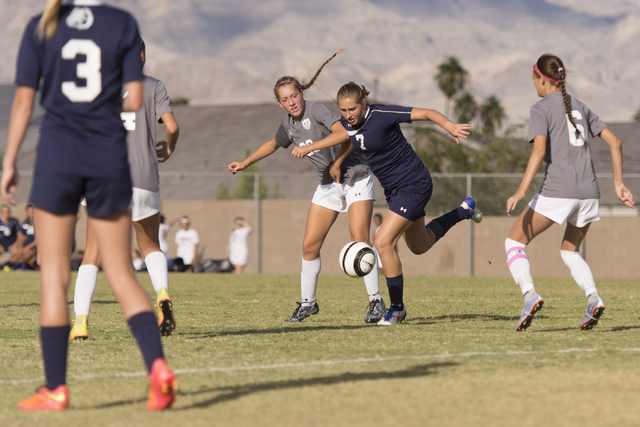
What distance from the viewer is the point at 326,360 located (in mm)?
4789

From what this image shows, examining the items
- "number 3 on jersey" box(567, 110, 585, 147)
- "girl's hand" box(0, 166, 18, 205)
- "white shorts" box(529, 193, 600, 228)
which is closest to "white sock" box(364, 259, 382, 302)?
"white shorts" box(529, 193, 600, 228)

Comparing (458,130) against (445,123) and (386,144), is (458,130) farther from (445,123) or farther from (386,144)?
(386,144)

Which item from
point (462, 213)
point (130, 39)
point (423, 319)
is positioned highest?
point (130, 39)

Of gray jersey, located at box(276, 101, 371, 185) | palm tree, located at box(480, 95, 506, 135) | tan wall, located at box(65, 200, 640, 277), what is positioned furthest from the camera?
palm tree, located at box(480, 95, 506, 135)

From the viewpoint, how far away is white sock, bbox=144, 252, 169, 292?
19.5ft

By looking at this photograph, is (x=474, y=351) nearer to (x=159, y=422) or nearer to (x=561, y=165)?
(x=561, y=165)

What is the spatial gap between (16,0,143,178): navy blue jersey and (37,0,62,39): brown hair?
0.03 meters

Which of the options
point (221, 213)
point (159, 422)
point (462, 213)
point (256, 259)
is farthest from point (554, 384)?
point (221, 213)

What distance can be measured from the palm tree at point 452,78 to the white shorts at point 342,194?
6854cm

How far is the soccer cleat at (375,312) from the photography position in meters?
6.95

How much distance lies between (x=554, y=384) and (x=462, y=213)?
3.90m

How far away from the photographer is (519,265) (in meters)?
6.19

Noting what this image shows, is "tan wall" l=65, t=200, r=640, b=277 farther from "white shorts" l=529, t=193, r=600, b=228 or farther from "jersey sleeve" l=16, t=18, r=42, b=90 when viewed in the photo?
"jersey sleeve" l=16, t=18, r=42, b=90

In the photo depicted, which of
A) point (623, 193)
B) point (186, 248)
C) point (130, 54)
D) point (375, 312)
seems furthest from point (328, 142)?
point (186, 248)
